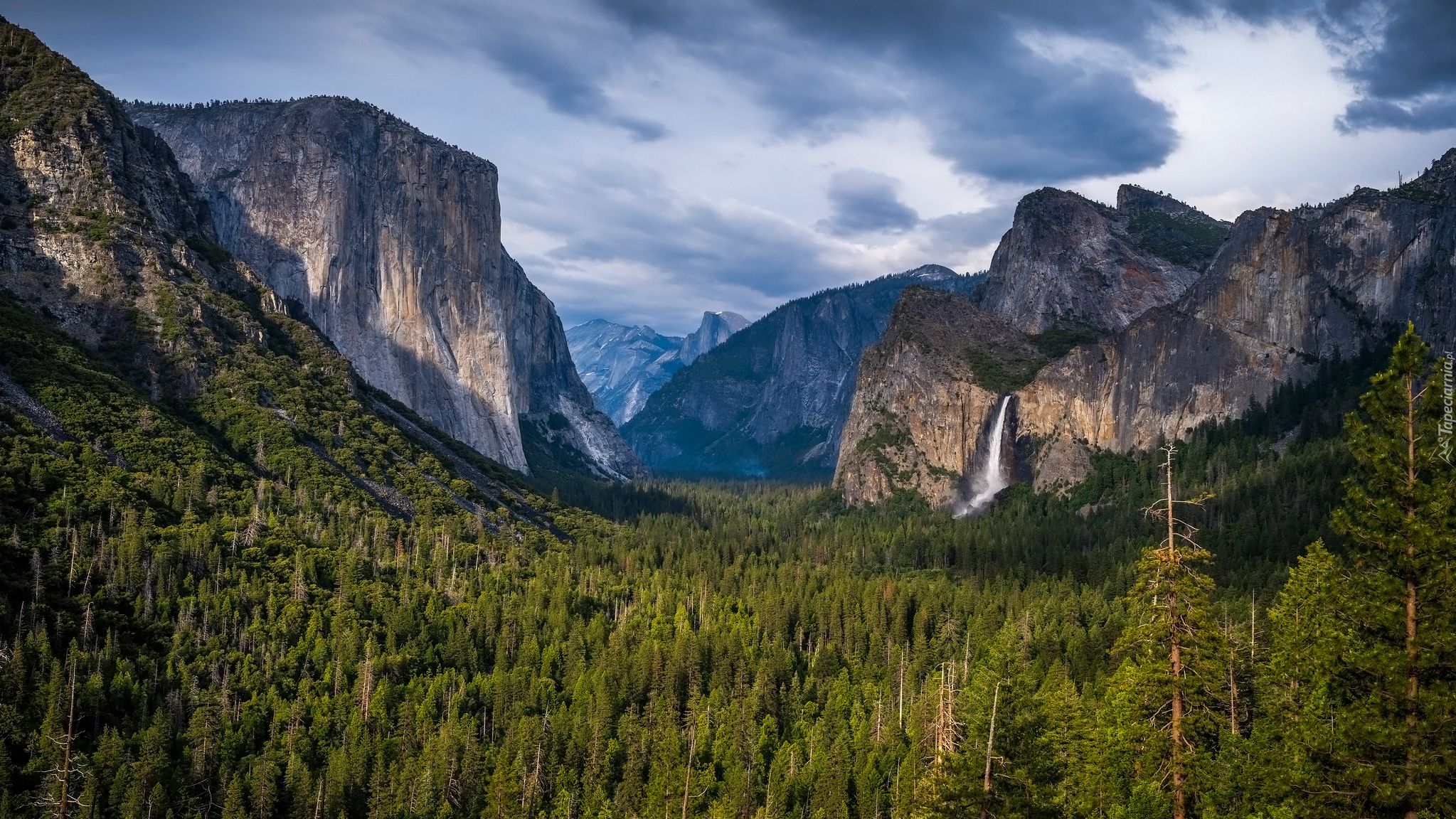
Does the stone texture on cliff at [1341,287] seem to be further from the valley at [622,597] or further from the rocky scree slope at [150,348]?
the rocky scree slope at [150,348]

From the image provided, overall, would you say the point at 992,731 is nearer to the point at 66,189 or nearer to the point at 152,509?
the point at 152,509

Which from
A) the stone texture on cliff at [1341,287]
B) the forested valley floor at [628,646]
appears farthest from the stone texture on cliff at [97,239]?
the stone texture on cliff at [1341,287]

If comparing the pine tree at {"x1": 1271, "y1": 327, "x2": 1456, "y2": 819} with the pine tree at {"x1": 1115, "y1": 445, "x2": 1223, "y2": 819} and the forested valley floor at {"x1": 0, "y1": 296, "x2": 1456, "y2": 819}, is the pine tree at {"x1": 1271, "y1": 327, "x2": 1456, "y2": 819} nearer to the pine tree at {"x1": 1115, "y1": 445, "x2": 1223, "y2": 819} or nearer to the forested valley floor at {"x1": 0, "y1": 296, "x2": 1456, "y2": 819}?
the forested valley floor at {"x1": 0, "y1": 296, "x2": 1456, "y2": 819}

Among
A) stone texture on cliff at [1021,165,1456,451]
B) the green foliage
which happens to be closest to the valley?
stone texture on cliff at [1021,165,1456,451]

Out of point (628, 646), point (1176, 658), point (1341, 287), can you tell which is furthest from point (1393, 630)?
point (1341, 287)

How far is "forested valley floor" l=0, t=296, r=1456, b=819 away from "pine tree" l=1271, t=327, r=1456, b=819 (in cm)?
10

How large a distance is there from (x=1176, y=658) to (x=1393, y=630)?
270 inches

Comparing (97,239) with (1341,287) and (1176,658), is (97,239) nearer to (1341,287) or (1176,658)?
(1176,658)

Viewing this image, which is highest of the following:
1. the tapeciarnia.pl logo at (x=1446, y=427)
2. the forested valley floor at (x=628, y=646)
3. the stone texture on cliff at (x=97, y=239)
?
the stone texture on cliff at (x=97, y=239)

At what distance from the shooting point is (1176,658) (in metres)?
33.2

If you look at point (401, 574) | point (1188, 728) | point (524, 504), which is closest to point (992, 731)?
point (1188, 728)

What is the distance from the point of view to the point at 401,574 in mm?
121375

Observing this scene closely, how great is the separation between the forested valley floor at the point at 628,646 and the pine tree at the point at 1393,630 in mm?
95

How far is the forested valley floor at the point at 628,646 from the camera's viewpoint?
3303 centimetres
